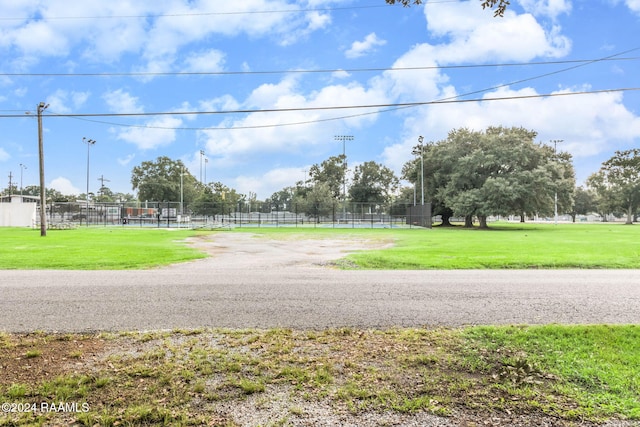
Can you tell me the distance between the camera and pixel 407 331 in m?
4.83

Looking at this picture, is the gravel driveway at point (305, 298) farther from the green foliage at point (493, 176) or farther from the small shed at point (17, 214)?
the small shed at point (17, 214)

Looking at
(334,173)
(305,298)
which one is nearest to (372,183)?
(334,173)

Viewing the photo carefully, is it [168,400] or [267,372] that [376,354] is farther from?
[168,400]

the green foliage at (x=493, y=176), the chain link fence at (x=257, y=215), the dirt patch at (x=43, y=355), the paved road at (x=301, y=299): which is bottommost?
the paved road at (x=301, y=299)

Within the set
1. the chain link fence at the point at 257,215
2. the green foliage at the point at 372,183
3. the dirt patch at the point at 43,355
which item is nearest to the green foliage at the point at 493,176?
the chain link fence at the point at 257,215

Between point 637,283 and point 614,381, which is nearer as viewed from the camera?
point 614,381

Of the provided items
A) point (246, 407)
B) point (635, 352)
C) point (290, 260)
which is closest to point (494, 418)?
point (246, 407)

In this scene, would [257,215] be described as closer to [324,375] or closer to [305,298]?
[305,298]

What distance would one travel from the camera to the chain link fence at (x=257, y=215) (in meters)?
42.3

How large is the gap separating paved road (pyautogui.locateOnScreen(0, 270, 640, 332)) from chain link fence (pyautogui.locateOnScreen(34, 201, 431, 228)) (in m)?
32.7

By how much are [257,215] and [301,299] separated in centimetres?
3711

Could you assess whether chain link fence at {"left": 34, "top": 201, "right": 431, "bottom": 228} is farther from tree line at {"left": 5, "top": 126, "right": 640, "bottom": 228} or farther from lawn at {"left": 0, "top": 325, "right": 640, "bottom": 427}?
lawn at {"left": 0, "top": 325, "right": 640, "bottom": 427}

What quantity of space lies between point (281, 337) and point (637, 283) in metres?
8.30

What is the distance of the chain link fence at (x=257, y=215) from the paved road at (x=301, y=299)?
107ft
